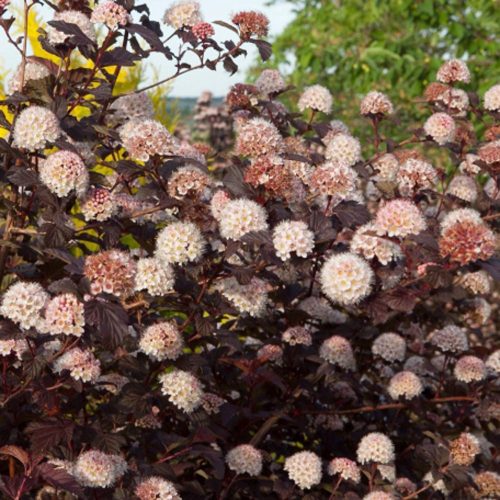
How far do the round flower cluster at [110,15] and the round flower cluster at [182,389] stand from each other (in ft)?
3.03

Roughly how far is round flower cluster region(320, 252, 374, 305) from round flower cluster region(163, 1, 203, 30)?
889 mm

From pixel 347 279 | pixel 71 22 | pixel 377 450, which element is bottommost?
pixel 377 450

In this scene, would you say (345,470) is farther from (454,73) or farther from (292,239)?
(454,73)

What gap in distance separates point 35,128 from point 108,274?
452 mm

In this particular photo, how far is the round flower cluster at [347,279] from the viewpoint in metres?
2.11

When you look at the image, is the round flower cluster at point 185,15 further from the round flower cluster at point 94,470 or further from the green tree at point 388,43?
the green tree at point 388,43

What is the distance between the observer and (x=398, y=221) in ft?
7.14

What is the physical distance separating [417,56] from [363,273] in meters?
5.23

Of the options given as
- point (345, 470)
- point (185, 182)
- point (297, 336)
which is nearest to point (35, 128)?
point (185, 182)

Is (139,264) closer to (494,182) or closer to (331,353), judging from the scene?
(331,353)

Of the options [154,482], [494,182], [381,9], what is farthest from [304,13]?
[154,482]

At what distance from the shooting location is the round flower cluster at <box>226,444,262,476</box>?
7.88 ft

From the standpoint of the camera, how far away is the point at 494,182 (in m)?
3.17

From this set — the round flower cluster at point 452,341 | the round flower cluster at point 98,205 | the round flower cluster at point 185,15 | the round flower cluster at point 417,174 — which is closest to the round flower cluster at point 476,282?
the round flower cluster at point 452,341
